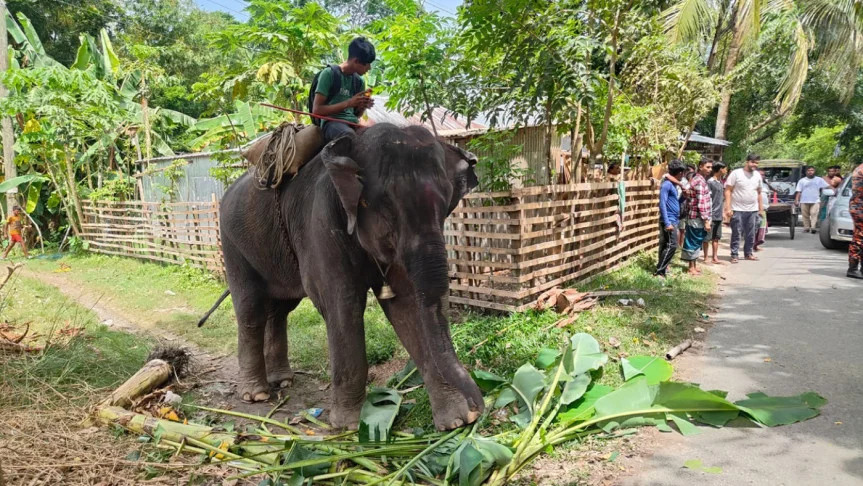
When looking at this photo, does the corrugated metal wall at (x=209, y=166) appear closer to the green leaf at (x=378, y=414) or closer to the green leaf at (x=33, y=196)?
the green leaf at (x=33, y=196)

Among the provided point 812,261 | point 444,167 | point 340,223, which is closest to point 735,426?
point 444,167

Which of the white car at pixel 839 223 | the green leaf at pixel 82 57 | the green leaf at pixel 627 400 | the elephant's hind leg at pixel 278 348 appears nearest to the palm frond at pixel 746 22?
the white car at pixel 839 223

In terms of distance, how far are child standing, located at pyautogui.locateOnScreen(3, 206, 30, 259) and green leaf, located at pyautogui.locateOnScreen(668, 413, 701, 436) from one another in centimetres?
1624

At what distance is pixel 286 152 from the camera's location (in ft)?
13.9

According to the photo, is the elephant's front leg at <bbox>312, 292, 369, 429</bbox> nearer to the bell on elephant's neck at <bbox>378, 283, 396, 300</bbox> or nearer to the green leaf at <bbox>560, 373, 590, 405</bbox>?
the bell on elephant's neck at <bbox>378, 283, 396, 300</bbox>

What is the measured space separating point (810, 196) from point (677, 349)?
12.8m

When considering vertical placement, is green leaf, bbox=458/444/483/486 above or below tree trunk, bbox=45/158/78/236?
below

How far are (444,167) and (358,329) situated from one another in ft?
4.04

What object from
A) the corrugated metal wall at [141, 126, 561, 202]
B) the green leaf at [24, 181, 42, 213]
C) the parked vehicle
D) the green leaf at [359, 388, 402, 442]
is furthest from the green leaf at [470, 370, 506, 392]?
the green leaf at [24, 181, 42, 213]

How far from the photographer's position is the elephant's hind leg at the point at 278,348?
5.11 m

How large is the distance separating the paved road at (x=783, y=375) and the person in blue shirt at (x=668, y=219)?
0.90 m

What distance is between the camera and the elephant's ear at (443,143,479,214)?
11.4 feet

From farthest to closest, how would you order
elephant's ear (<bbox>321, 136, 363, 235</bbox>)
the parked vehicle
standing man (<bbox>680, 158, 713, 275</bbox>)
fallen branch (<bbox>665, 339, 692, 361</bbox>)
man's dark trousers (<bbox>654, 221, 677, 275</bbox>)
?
the parked vehicle → standing man (<bbox>680, 158, 713, 275</bbox>) → man's dark trousers (<bbox>654, 221, 677, 275</bbox>) → fallen branch (<bbox>665, 339, 692, 361</bbox>) → elephant's ear (<bbox>321, 136, 363, 235</bbox>)

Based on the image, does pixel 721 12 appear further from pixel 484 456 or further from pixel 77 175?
pixel 77 175
